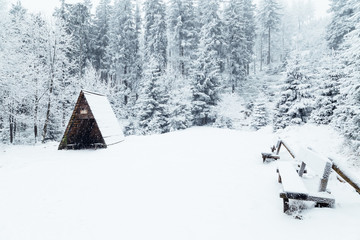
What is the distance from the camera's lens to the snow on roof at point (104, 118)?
529 inches

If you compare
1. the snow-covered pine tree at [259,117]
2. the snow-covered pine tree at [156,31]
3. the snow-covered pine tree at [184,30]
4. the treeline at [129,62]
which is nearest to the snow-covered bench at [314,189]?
the treeline at [129,62]

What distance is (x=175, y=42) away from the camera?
A: 37.6 meters

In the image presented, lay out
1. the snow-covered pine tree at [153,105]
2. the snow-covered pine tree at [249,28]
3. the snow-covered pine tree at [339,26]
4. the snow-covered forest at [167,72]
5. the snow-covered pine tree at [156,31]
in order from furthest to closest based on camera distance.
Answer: the snow-covered pine tree at [249,28]
the snow-covered pine tree at [156,31]
the snow-covered pine tree at [339,26]
the snow-covered pine tree at [153,105]
the snow-covered forest at [167,72]

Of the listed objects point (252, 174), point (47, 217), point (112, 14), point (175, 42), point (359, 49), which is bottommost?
point (47, 217)

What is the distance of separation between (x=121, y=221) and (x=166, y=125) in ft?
67.5

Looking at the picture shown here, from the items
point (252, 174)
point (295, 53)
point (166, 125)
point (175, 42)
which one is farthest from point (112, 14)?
point (252, 174)

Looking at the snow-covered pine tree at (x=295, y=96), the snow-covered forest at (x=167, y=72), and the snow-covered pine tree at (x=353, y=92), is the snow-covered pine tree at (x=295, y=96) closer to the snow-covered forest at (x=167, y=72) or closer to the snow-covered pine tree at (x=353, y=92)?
the snow-covered forest at (x=167, y=72)

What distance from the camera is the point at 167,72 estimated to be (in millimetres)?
29906

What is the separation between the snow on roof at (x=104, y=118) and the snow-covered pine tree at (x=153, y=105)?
7966 millimetres

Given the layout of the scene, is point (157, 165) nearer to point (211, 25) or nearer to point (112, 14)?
point (211, 25)

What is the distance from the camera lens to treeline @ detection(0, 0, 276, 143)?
19.7 metres

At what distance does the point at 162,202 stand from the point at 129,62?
34.9 m

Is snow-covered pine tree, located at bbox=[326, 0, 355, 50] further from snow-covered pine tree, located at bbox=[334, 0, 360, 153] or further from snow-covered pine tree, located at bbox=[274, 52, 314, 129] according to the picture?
snow-covered pine tree, located at bbox=[334, 0, 360, 153]

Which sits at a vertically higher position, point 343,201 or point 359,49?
point 359,49
